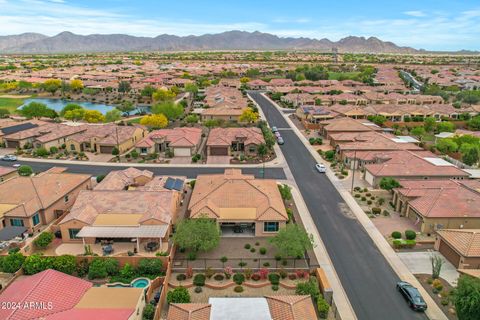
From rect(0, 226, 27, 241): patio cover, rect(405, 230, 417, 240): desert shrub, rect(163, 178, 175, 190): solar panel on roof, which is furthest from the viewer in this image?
rect(163, 178, 175, 190): solar panel on roof

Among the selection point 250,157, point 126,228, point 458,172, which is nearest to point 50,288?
point 126,228

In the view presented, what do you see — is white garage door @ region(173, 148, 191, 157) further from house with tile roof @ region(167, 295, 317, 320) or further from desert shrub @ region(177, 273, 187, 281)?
house with tile roof @ region(167, 295, 317, 320)

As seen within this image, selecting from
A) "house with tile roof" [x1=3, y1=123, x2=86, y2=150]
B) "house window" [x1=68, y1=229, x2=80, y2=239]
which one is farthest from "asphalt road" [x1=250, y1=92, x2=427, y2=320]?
"house with tile roof" [x1=3, y1=123, x2=86, y2=150]

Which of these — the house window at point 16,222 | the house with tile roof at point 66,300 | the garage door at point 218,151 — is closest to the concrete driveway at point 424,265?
the house with tile roof at point 66,300

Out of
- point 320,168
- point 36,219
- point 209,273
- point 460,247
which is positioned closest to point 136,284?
point 209,273

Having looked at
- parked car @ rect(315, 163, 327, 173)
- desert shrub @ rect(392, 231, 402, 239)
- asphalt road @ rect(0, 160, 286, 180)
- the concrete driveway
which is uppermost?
parked car @ rect(315, 163, 327, 173)

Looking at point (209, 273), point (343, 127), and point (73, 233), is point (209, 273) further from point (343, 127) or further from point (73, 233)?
point (343, 127)
